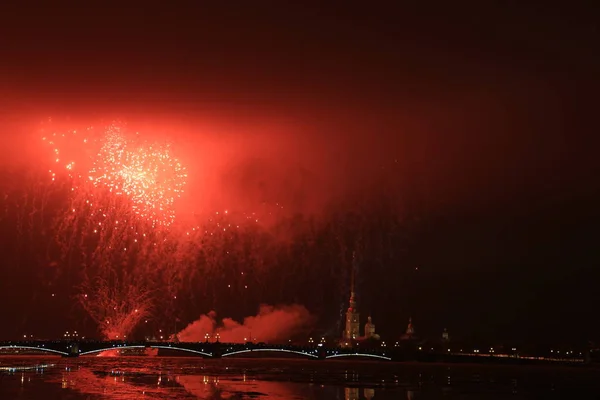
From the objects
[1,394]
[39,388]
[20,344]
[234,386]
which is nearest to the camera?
[1,394]

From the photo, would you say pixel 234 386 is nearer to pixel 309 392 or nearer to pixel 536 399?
pixel 309 392

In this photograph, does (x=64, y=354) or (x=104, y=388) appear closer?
(x=104, y=388)

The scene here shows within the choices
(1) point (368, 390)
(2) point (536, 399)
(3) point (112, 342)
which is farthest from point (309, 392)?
(3) point (112, 342)

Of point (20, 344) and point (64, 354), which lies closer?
point (20, 344)

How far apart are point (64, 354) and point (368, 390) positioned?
117775 millimetres

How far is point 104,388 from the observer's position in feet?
281

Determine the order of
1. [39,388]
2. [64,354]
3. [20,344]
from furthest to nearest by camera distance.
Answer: [64,354] < [20,344] < [39,388]

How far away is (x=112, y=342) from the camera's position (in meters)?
183

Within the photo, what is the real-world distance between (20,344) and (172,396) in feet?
382

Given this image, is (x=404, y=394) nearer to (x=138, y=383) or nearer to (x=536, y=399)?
(x=536, y=399)


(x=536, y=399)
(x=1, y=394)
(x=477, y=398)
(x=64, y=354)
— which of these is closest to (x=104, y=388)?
(x=1, y=394)

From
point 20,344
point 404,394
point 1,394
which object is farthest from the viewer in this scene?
point 20,344

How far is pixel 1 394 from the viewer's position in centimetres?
7500

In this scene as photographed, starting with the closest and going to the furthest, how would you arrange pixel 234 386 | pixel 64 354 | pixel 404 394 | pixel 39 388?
pixel 39 388 < pixel 404 394 < pixel 234 386 < pixel 64 354
